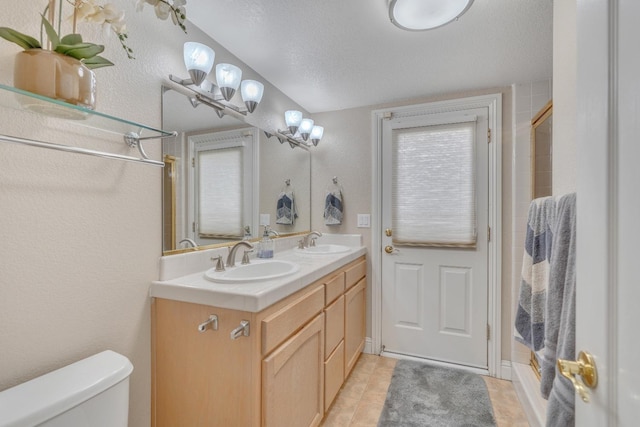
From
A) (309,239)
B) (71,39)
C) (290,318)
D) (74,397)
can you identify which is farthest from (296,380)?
(71,39)

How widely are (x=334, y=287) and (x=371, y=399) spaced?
0.81 m

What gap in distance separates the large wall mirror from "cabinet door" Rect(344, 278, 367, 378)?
2.35 ft

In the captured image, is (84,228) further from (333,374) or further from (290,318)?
(333,374)

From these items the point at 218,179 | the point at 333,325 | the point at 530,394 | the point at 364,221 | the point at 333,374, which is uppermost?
the point at 218,179

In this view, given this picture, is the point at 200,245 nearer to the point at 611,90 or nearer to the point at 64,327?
the point at 64,327

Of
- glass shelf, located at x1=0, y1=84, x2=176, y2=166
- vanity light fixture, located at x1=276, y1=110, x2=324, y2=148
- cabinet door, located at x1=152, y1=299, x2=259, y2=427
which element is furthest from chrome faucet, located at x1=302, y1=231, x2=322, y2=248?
glass shelf, located at x1=0, y1=84, x2=176, y2=166

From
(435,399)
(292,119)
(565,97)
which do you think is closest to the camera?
(565,97)

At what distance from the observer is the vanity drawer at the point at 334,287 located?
5.43 feet

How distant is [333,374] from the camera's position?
175 centimetres

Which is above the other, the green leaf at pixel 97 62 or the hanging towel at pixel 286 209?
the green leaf at pixel 97 62

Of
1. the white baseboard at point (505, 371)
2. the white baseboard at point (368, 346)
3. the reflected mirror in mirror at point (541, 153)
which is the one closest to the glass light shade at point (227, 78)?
the reflected mirror in mirror at point (541, 153)

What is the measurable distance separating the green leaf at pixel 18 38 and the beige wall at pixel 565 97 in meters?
1.54

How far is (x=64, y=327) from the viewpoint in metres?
0.96

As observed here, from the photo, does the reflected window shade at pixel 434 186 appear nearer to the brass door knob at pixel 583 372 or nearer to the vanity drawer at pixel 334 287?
the vanity drawer at pixel 334 287
